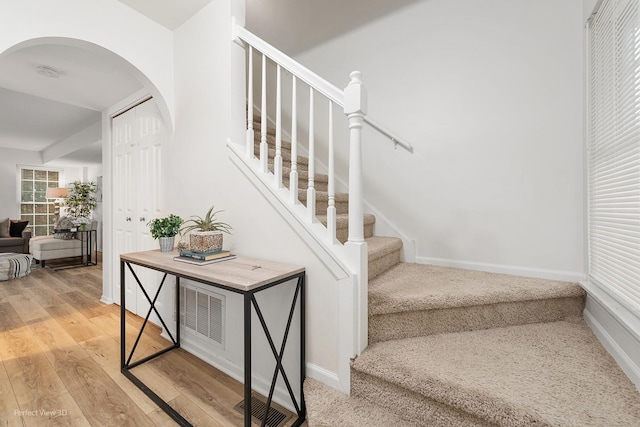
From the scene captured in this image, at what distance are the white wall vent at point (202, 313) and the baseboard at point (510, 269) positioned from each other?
1473 mm

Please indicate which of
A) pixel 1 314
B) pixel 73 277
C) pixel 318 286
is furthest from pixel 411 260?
pixel 73 277

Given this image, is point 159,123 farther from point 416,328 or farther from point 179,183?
point 416,328

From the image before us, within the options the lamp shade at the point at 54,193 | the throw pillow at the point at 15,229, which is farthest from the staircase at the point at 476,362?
the lamp shade at the point at 54,193

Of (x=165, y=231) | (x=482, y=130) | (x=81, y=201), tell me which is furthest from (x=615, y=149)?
(x=81, y=201)

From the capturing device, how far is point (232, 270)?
1353 mm

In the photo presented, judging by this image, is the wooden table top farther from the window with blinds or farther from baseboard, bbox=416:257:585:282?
the window with blinds

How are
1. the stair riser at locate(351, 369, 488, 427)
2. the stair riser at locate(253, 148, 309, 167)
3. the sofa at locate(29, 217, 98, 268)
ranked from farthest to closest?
1. the sofa at locate(29, 217, 98, 268)
2. the stair riser at locate(253, 148, 309, 167)
3. the stair riser at locate(351, 369, 488, 427)

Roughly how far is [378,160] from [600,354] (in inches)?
66.3

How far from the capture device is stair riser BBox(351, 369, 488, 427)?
1045 mm

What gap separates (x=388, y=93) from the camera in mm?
2279

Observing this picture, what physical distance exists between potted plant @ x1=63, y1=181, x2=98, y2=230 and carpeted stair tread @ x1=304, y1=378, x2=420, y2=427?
7648 mm

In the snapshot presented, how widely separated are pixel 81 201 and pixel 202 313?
22.7 feet

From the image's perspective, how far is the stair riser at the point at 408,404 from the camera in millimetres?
1045

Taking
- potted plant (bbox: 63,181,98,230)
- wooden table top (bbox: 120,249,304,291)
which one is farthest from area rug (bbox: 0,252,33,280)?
Result: wooden table top (bbox: 120,249,304,291)
